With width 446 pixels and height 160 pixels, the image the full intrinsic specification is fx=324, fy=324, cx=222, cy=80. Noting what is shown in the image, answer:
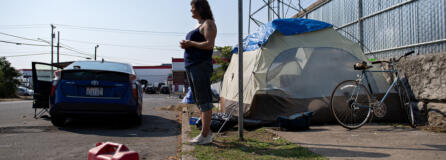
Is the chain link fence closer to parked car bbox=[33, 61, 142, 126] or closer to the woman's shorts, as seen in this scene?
the woman's shorts

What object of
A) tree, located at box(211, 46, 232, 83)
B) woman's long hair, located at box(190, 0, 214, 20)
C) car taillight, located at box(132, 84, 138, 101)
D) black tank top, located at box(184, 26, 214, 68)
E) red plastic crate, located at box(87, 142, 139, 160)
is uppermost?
tree, located at box(211, 46, 232, 83)

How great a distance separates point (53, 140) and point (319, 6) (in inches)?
308

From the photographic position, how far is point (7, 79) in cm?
2870

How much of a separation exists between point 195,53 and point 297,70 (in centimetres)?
248

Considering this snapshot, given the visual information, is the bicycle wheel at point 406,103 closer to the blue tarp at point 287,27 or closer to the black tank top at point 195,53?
the blue tarp at point 287,27

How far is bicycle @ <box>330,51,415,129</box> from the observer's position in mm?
4887

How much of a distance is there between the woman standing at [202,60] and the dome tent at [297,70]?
1796mm

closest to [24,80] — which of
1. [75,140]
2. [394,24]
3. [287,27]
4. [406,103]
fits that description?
[75,140]

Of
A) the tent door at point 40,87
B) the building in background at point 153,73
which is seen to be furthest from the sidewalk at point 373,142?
the building in background at point 153,73

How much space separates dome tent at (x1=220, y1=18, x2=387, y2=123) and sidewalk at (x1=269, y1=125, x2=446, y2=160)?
0.77 metres

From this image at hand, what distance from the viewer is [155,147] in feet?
13.3

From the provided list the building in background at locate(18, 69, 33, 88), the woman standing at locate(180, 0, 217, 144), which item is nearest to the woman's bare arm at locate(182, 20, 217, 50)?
the woman standing at locate(180, 0, 217, 144)

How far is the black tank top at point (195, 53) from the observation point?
3818 millimetres

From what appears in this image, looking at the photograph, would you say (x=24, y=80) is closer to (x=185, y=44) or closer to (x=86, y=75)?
(x=86, y=75)
